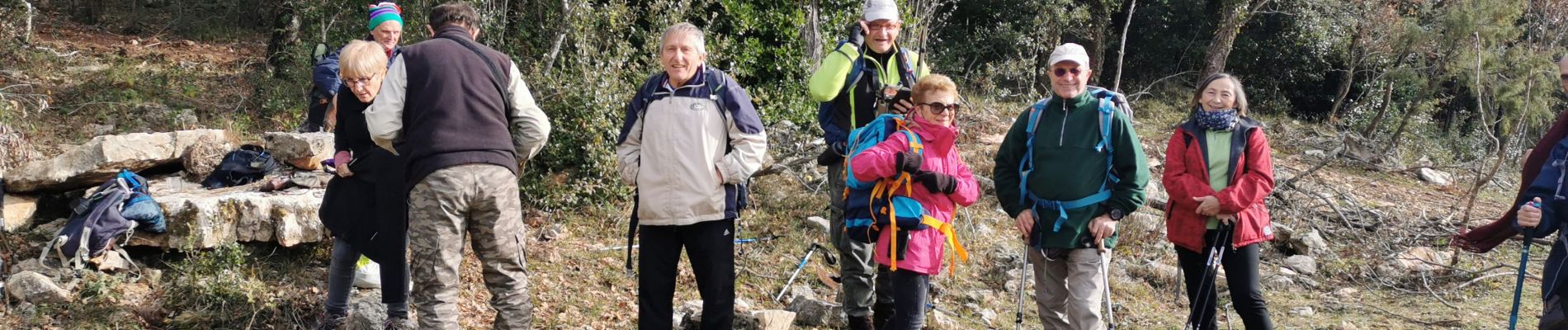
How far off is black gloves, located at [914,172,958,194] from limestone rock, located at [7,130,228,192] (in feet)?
15.1

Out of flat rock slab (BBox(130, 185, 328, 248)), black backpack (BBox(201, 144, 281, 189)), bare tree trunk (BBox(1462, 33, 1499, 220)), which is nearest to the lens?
flat rock slab (BBox(130, 185, 328, 248))

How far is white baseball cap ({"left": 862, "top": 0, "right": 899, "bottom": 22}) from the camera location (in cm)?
455

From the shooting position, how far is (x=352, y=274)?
15.8 feet

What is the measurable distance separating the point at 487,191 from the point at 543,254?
7.99 feet

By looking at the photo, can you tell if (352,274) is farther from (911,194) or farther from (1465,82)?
(1465,82)

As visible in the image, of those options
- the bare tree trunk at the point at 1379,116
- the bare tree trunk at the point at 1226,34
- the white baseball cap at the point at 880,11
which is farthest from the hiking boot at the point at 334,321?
the bare tree trunk at the point at 1379,116

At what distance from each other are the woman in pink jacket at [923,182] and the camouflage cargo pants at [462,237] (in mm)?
1348

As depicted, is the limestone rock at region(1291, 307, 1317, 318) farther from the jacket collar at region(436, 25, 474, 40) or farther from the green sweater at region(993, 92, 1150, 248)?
the jacket collar at region(436, 25, 474, 40)

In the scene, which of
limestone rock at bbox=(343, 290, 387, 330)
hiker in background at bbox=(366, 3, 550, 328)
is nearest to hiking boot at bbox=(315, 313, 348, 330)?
limestone rock at bbox=(343, 290, 387, 330)

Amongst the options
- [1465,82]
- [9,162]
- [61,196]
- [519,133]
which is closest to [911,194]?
[519,133]

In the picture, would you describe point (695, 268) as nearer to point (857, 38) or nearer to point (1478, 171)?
point (857, 38)

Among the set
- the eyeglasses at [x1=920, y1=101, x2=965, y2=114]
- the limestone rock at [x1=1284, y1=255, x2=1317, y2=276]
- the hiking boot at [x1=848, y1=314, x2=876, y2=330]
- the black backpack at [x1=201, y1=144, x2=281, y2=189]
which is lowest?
the limestone rock at [x1=1284, y1=255, x2=1317, y2=276]

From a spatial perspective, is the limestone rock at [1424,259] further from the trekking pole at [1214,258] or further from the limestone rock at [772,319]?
the limestone rock at [772,319]

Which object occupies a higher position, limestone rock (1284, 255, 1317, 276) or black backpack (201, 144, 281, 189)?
black backpack (201, 144, 281, 189)
